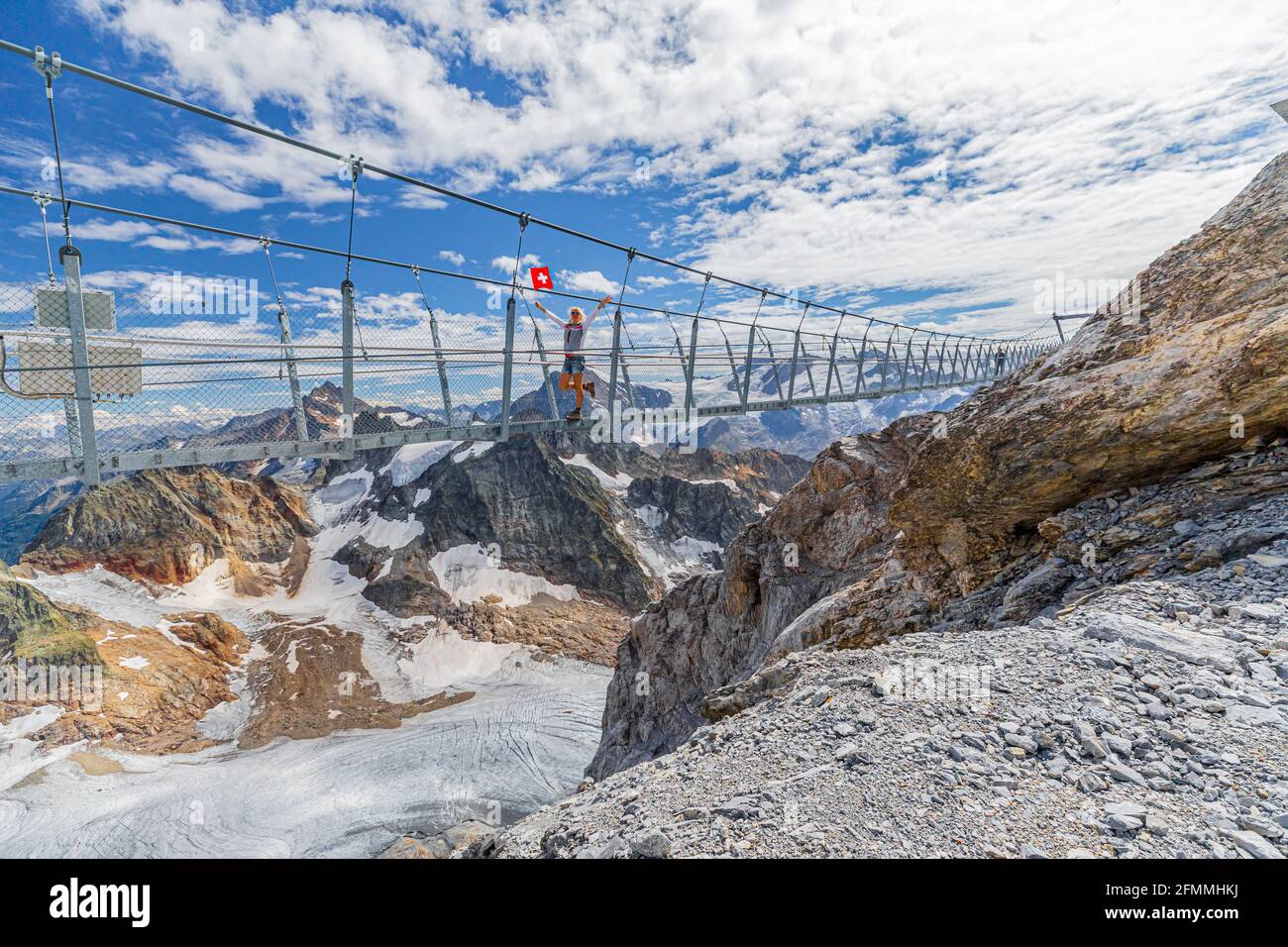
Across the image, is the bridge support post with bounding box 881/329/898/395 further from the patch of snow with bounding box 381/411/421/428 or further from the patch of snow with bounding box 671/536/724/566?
the patch of snow with bounding box 671/536/724/566

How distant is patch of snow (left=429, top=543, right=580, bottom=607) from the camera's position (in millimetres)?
80500

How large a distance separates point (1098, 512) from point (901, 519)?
113 inches

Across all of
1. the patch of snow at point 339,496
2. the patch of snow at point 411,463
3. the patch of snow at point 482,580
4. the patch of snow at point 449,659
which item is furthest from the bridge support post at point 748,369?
the patch of snow at point 339,496

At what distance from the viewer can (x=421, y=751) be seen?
1651 inches

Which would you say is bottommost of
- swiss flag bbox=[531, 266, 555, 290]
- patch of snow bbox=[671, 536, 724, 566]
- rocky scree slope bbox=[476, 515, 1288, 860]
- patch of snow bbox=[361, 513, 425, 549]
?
patch of snow bbox=[671, 536, 724, 566]

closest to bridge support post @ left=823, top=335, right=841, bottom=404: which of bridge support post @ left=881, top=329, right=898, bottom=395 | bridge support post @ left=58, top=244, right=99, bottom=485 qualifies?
bridge support post @ left=881, top=329, right=898, bottom=395

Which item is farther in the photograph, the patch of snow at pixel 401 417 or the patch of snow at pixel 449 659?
the patch of snow at pixel 449 659

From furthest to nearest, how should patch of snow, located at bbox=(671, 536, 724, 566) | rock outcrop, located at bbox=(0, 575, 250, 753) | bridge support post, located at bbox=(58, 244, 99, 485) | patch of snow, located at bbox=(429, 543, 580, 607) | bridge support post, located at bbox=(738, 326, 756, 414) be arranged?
patch of snow, located at bbox=(671, 536, 724, 566)
patch of snow, located at bbox=(429, 543, 580, 607)
rock outcrop, located at bbox=(0, 575, 250, 753)
bridge support post, located at bbox=(738, 326, 756, 414)
bridge support post, located at bbox=(58, 244, 99, 485)

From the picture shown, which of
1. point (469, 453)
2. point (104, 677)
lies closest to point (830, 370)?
point (104, 677)

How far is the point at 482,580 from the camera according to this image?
8238 cm

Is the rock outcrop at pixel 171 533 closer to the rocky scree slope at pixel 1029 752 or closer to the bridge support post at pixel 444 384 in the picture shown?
the bridge support post at pixel 444 384

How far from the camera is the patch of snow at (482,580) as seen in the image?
80.5 metres
